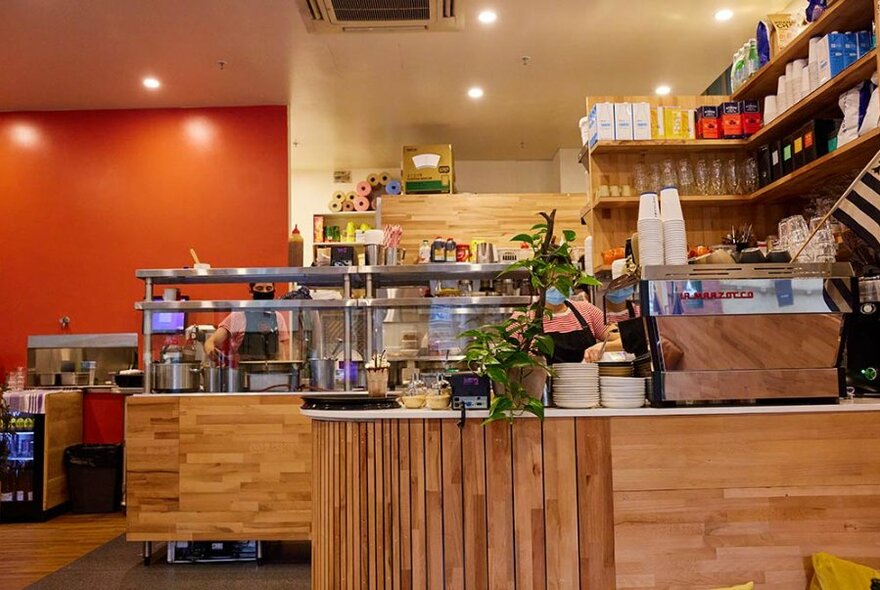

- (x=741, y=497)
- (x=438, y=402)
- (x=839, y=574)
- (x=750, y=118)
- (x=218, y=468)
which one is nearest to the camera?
(x=839, y=574)

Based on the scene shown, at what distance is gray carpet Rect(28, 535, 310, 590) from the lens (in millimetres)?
4039

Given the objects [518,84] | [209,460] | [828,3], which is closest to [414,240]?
[518,84]

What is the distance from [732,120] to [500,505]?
338cm

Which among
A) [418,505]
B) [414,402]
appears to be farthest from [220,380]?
[418,505]

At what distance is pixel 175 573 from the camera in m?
4.28

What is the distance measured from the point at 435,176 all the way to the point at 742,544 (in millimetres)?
5658

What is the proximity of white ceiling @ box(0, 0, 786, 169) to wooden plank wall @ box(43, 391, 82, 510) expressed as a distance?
2.90 metres

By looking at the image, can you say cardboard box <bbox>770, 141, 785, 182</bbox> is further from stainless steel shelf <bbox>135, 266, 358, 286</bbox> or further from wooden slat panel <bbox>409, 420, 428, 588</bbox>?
wooden slat panel <bbox>409, 420, 428, 588</bbox>

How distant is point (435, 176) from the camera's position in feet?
24.5

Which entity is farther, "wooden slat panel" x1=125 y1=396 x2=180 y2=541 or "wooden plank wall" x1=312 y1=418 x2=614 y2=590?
"wooden slat panel" x1=125 y1=396 x2=180 y2=541

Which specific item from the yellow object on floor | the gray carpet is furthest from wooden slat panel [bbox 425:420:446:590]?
the gray carpet

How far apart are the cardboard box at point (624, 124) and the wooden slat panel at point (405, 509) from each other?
3058mm

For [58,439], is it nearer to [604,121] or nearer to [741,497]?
[604,121]

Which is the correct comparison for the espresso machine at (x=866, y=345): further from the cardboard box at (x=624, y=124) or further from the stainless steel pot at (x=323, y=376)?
the stainless steel pot at (x=323, y=376)
